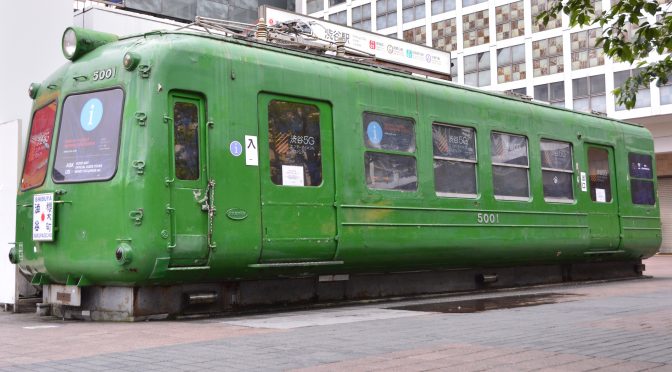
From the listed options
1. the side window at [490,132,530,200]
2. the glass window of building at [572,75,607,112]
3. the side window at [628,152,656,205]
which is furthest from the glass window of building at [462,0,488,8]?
the side window at [490,132,530,200]

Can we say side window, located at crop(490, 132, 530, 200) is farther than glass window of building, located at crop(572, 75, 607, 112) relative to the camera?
No

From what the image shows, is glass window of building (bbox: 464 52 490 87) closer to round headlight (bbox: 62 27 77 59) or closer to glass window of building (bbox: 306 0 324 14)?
glass window of building (bbox: 306 0 324 14)

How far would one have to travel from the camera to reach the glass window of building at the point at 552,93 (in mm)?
32188

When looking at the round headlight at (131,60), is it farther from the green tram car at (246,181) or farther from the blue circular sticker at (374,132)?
the blue circular sticker at (374,132)

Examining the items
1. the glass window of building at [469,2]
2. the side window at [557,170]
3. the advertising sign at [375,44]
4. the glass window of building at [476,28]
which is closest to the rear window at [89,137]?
the advertising sign at [375,44]

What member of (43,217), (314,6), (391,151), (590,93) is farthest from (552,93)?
(43,217)

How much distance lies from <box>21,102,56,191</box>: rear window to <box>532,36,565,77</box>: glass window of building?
2579 centimetres

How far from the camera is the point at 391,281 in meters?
11.5

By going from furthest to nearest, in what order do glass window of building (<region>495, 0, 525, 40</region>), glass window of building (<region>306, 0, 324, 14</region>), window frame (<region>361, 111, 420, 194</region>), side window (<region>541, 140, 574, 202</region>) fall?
glass window of building (<region>306, 0, 324, 14</region>) → glass window of building (<region>495, 0, 525, 40</region>) → side window (<region>541, 140, 574, 202</region>) → window frame (<region>361, 111, 420, 194</region>)

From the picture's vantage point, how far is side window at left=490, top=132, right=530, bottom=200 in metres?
12.7

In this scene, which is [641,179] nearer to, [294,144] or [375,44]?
[375,44]

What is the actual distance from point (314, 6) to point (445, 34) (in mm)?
8793

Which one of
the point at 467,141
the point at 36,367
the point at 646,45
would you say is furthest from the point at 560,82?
the point at 36,367

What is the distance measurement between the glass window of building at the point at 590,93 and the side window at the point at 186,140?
80.6 ft
